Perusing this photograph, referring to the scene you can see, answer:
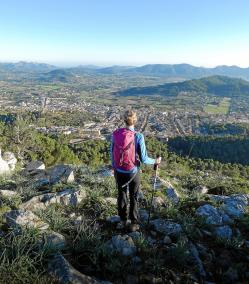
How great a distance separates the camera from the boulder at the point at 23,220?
16.8 feet

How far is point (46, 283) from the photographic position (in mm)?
3658

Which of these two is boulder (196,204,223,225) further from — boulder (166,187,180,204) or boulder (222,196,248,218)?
boulder (166,187,180,204)

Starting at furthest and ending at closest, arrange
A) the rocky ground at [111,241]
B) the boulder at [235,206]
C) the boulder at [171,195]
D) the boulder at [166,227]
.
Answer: the boulder at [171,195]
the boulder at [235,206]
the boulder at [166,227]
the rocky ground at [111,241]

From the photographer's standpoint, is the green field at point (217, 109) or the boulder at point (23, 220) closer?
the boulder at point (23, 220)

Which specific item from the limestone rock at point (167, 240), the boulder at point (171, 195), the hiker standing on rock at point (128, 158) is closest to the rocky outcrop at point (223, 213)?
the boulder at point (171, 195)

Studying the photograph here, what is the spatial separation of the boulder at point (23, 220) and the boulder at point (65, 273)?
3.24 ft

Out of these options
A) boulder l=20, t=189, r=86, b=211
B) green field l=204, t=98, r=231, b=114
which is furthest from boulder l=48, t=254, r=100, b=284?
green field l=204, t=98, r=231, b=114

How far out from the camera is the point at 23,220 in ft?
17.4

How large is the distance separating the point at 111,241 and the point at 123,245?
8.5 inches

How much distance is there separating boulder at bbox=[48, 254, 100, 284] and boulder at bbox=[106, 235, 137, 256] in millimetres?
797

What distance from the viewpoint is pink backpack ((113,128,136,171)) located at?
5.37 metres

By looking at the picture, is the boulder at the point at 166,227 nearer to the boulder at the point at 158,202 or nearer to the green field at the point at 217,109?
the boulder at the point at 158,202

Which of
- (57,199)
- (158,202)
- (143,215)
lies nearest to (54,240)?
(57,199)

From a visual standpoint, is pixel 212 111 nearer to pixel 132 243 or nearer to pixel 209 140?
pixel 209 140
